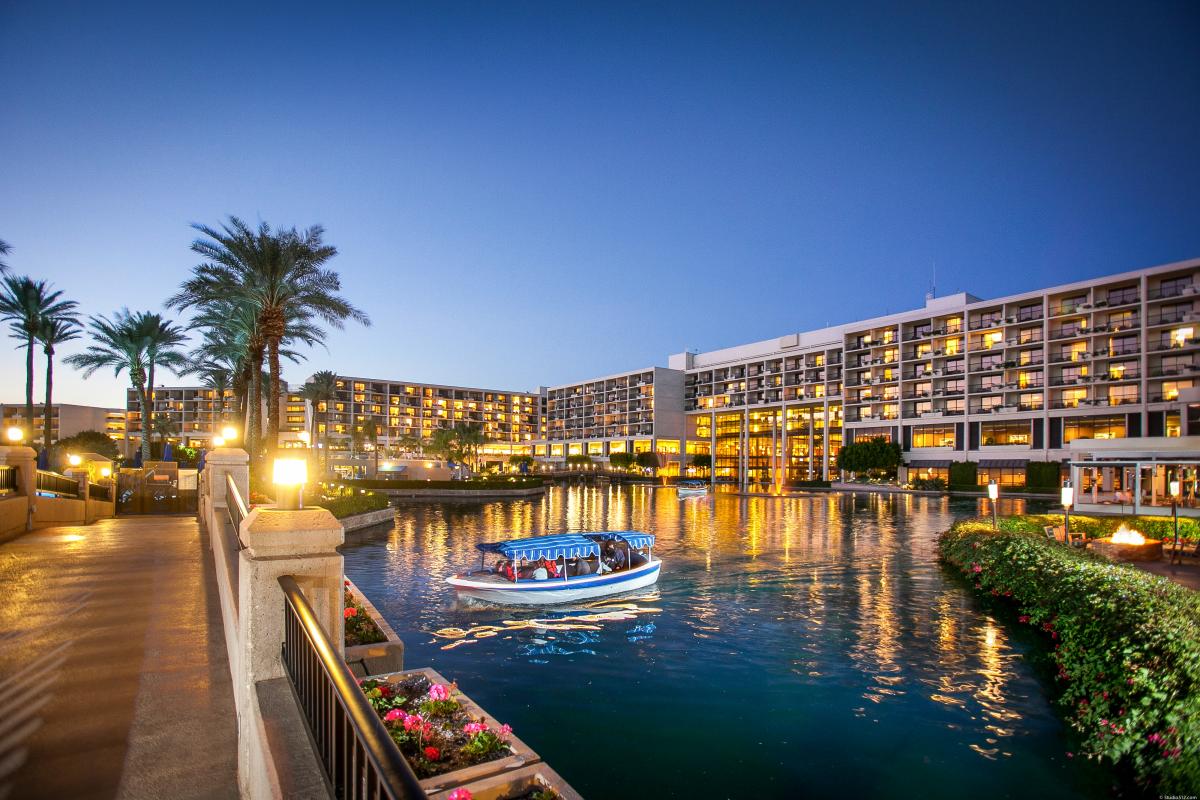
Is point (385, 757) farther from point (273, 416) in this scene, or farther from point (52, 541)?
point (273, 416)

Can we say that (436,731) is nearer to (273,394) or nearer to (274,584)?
(274,584)

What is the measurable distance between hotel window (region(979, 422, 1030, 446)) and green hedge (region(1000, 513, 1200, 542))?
54.8 meters

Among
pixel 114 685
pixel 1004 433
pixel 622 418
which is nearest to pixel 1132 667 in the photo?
pixel 114 685

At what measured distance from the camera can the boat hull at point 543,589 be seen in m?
19.1

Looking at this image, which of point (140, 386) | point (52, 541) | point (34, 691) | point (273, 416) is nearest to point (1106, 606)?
point (34, 691)

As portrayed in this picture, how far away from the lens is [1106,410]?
71.4 m

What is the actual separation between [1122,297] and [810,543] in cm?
6407

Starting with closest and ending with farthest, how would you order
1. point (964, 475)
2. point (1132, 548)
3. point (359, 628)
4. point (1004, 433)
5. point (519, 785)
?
point (519, 785) → point (359, 628) → point (1132, 548) → point (964, 475) → point (1004, 433)

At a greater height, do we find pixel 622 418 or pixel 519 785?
pixel 622 418

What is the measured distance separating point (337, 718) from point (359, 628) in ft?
25.3

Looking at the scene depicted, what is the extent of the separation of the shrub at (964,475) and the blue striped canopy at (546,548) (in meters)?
71.7

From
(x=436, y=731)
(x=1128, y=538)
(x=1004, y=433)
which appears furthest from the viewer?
(x=1004, y=433)

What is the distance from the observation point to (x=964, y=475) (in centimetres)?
7869

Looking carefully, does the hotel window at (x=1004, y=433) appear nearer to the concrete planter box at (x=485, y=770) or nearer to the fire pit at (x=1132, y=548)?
the fire pit at (x=1132, y=548)
